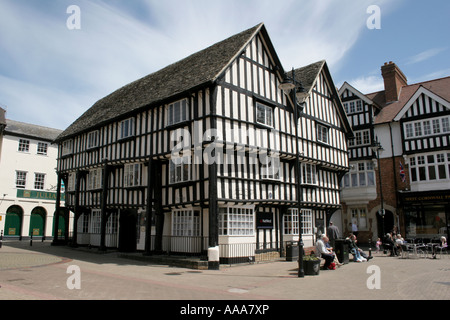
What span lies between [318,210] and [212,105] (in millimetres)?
11297

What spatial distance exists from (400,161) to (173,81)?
19493 millimetres

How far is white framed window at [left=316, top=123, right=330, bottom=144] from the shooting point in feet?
73.9

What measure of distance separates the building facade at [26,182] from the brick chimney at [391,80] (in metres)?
31.6

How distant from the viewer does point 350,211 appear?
30.8m

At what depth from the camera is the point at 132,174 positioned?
2056 cm

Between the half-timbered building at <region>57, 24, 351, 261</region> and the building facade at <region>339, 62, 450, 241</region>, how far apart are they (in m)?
5.77

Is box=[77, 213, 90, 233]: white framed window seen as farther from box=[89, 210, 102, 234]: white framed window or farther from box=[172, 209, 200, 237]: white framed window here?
box=[172, 209, 200, 237]: white framed window

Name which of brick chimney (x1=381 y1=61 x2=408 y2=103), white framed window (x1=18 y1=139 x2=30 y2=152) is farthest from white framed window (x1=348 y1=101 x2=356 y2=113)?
white framed window (x1=18 y1=139 x2=30 y2=152)

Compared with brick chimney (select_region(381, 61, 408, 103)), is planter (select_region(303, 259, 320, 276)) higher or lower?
lower

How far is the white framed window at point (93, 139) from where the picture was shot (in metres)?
24.0

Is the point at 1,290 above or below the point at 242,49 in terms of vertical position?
below

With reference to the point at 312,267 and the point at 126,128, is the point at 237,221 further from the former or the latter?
the point at 126,128
